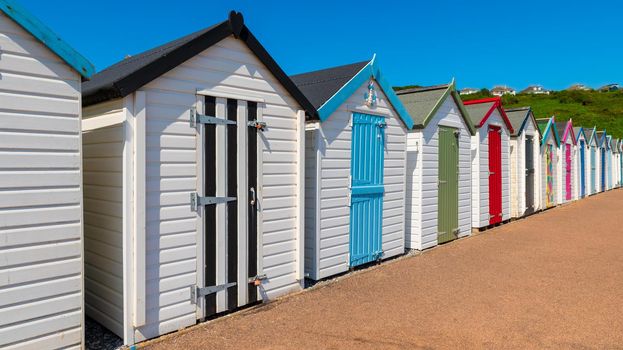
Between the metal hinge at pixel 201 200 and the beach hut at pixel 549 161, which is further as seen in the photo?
the beach hut at pixel 549 161

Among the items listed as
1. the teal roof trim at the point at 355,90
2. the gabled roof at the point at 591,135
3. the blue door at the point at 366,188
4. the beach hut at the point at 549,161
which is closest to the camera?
the teal roof trim at the point at 355,90

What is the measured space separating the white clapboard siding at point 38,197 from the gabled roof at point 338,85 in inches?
126

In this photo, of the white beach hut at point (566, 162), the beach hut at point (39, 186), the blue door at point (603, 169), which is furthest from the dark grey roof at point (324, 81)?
the blue door at point (603, 169)

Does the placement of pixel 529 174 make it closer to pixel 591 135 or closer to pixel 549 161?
pixel 549 161

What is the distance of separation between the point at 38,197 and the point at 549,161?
15.5 m

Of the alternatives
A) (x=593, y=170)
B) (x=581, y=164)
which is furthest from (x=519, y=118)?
(x=593, y=170)

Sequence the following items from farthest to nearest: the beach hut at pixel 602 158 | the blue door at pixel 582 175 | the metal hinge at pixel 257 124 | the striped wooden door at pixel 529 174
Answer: the beach hut at pixel 602 158, the blue door at pixel 582 175, the striped wooden door at pixel 529 174, the metal hinge at pixel 257 124

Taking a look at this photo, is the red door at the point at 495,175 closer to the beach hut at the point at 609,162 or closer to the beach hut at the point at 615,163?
the beach hut at the point at 609,162

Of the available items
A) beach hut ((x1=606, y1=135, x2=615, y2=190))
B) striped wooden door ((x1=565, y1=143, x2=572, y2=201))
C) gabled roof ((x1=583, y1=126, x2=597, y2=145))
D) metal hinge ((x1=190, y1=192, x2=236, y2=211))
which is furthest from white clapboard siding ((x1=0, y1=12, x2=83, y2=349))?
beach hut ((x1=606, y1=135, x2=615, y2=190))

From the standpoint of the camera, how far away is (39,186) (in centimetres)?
352

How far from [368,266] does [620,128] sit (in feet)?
157

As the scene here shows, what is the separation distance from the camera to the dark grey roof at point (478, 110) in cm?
1065

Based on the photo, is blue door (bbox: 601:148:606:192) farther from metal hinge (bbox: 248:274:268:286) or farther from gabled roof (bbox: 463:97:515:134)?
metal hinge (bbox: 248:274:268:286)

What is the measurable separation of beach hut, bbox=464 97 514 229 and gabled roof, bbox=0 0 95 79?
344 inches
